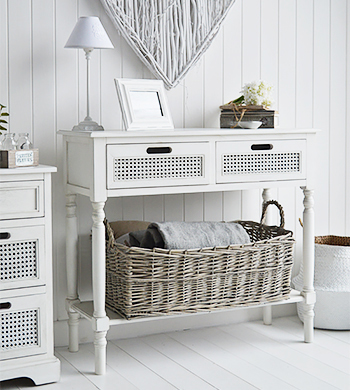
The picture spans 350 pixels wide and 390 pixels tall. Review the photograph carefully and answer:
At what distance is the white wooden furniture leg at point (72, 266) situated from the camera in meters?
2.38

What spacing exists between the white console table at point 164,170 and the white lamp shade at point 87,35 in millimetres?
330

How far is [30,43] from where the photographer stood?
93.5 inches

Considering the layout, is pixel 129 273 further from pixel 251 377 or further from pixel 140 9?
pixel 140 9

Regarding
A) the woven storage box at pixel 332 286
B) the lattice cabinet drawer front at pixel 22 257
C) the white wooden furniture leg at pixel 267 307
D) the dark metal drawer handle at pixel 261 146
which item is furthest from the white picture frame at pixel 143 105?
the woven storage box at pixel 332 286

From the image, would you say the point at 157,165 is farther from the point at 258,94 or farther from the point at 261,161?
the point at 258,94

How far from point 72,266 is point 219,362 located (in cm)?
68

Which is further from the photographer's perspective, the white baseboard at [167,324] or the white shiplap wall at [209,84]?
the white baseboard at [167,324]

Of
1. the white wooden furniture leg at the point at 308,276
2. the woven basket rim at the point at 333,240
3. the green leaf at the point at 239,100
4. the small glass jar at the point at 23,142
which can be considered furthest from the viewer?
the woven basket rim at the point at 333,240

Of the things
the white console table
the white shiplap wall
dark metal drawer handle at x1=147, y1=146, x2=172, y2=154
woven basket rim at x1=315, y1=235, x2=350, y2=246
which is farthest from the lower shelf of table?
dark metal drawer handle at x1=147, y1=146, x2=172, y2=154

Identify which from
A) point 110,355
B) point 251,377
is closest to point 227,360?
point 251,377

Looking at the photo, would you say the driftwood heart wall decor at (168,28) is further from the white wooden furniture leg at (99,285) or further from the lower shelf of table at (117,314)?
the lower shelf of table at (117,314)

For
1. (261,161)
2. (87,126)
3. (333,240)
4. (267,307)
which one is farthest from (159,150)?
(333,240)

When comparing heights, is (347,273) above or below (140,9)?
below

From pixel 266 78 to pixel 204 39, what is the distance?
0.38 m
